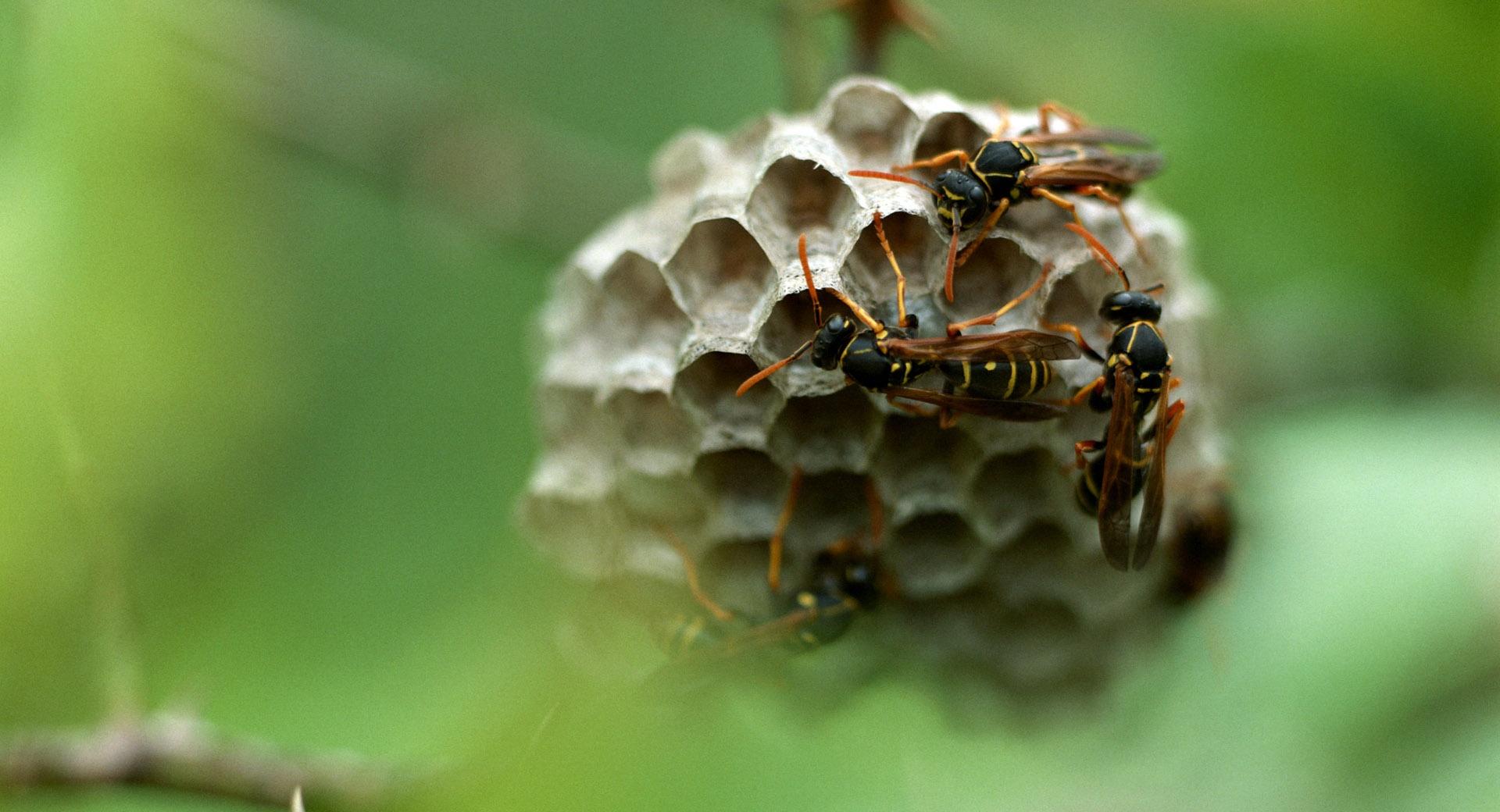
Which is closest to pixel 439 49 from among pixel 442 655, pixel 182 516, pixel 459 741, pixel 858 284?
pixel 182 516

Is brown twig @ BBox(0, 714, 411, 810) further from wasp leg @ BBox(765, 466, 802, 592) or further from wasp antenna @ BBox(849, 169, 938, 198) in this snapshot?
wasp antenna @ BBox(849, 169, 938, 198)

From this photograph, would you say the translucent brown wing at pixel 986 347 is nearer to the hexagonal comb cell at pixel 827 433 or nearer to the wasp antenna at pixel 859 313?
the wasp antenna at pixel 859 313

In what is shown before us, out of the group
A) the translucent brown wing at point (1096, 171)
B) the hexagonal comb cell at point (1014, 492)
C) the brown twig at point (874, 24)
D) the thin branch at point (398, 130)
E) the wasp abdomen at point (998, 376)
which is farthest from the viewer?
the thin branch at point (398, 130)

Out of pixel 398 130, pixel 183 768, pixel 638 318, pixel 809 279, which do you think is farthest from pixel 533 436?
pixel 809 279

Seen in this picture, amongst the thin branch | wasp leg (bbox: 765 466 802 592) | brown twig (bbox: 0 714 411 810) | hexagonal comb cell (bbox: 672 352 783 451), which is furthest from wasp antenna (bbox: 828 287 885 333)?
the thin branch

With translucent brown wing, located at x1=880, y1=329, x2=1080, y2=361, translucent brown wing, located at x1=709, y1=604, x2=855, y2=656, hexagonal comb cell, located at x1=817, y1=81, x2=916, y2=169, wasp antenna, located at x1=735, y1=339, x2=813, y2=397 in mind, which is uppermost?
hexagonal comb cell, located at x1=817, y1=81, x2=916, y2=169

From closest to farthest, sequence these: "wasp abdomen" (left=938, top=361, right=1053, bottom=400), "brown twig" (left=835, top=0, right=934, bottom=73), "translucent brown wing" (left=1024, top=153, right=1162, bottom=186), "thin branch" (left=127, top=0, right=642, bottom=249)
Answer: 1. "wasp abdomen" (left=938, top=361, right=1053, bottom=400)
2. "translucent brown wing" (left=1024, top=153, right=1162, bottom=186)
3. "brown twig" (left=835, top=0, right=934, bottom=73)
4. "thin branch" (left=127, top=0, right=642, bottom=249)

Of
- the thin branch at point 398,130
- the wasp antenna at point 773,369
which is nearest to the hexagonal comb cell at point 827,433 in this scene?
the wasp antenna at point 773,369
